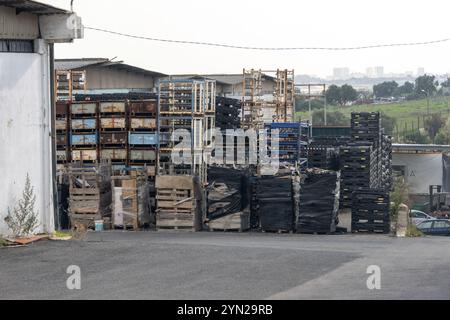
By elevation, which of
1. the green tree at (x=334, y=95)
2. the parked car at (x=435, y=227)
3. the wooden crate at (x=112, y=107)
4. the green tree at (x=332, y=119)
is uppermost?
the green tree at (x=334, y=95)

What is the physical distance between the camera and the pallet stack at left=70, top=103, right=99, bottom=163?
23.8m

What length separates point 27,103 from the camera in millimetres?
16203

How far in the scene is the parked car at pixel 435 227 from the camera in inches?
1124

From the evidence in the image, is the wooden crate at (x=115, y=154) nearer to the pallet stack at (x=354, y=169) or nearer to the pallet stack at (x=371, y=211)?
the pallet stack at (x=371, y=211)

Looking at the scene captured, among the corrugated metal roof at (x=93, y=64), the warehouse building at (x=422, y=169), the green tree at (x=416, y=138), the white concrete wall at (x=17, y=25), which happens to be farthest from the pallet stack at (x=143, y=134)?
the green tree at (x=416, y=138)

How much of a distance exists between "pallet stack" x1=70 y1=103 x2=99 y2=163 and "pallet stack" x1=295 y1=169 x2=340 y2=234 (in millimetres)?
5802

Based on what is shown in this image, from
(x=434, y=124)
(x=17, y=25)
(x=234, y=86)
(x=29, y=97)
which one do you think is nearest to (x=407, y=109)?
(x=434, y=124)

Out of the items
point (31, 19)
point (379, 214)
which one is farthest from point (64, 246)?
point (379, 214)

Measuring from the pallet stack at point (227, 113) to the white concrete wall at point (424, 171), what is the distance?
843 inches

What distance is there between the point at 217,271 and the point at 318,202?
9.47 m

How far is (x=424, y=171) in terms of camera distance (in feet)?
150

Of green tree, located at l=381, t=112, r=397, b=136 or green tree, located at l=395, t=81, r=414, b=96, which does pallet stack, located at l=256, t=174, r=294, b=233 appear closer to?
green tree, located at l=381, t=112, r=397, b=136

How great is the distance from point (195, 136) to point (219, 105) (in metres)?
2.37
